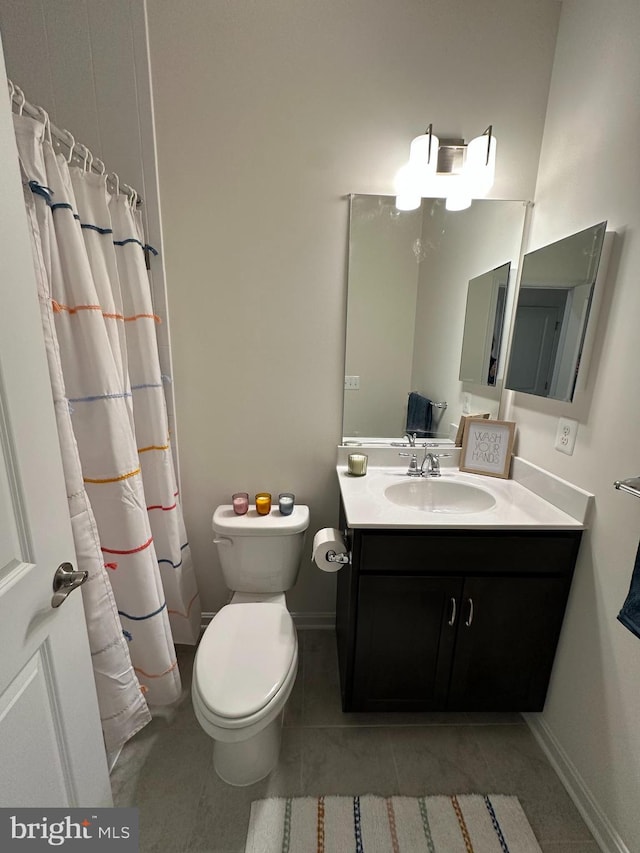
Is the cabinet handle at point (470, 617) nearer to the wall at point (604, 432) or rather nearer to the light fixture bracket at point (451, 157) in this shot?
the wall at point (604, 432)

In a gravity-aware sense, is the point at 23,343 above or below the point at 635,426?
above

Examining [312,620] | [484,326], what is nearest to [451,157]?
[484,326]

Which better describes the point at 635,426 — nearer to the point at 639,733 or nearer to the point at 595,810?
the point at 639,733

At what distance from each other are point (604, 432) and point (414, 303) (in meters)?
0.85

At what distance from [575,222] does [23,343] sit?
167cm

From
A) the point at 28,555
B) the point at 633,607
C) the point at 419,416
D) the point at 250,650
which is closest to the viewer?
the point at 28,555

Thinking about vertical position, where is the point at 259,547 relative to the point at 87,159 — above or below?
below

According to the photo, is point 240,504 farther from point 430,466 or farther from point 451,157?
point 451,157

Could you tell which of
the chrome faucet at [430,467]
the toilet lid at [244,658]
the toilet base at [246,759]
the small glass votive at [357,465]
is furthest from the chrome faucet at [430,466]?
the toilet base at [246,759]

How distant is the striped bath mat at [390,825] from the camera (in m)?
1.06

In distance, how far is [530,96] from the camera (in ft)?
4.62

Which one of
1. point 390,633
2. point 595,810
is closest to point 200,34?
point 390,633

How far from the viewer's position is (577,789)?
118 centimetres

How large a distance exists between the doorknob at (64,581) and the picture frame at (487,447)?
4.83 feet
